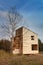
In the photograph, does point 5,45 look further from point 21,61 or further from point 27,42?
point 21,61

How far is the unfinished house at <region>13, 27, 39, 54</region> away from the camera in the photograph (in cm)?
3762

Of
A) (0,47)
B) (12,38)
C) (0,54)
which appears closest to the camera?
(0,54)

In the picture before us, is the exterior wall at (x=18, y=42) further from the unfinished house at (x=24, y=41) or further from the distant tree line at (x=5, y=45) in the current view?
the distant tree line at (x=5, y=45)

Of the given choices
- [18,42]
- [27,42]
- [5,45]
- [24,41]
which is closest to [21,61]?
[24,41]

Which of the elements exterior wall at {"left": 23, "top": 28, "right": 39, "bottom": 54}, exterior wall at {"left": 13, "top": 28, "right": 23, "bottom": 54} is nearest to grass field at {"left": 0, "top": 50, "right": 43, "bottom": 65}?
exterior wall at {"left": 13, "top": 28, "right": 23, "bottom": 54}

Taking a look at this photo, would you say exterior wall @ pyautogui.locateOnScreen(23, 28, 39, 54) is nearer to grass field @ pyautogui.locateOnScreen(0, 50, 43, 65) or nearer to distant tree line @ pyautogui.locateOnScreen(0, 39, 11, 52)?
distant tree line @ pyautogui.locateOnScreen(0, 39, 11, 52)

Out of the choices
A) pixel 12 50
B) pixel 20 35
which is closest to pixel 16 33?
pixel 20 35

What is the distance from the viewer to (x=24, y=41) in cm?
3778

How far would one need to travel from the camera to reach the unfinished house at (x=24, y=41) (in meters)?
37.6

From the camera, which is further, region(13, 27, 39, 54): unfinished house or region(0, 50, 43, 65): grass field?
region(13, 27, 39, 54): unfinished house

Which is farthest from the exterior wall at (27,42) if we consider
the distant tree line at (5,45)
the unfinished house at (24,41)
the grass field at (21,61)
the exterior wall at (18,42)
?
the grass field at (21,61)

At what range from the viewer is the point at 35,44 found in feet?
130

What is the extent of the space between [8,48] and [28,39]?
15.8ft

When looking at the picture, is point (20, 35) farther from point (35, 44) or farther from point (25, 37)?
point (35, 44)
